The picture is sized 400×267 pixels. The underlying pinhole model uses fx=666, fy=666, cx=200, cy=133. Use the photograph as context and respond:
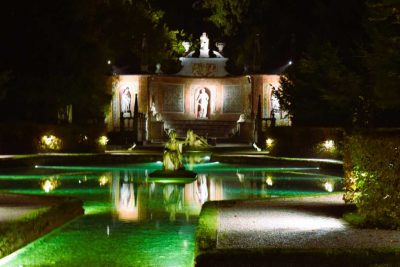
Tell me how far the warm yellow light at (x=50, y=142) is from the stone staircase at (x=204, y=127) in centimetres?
1431

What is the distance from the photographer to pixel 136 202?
15992 millimetres

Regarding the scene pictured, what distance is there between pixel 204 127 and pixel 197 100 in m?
3.32

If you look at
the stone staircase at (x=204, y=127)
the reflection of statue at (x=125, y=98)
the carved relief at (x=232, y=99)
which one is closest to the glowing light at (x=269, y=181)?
the stone staircase at (x=204, y=127)

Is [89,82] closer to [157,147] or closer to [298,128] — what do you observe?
[157,147]

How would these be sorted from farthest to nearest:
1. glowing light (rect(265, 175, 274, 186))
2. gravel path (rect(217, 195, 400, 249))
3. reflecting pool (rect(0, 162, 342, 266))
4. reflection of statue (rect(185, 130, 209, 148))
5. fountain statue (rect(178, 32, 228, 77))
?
fountain statue (rect(178, 32, 228, 77)), reflection of statue (rect(185, 130, 209, 148)), glowing light (rect(265, 175, 274, 186)), reflecting pool (rect(0, 162, 342, 266)), gravel path (rect(217, 195, 400, 249))

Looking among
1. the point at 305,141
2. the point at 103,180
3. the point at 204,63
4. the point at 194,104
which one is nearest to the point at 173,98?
the point at 194,104

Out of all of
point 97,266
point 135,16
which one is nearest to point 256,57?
point 135,16

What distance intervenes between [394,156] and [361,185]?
0.97 metres

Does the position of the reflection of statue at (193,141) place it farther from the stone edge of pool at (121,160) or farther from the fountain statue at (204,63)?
the fountain statue at (204,63)

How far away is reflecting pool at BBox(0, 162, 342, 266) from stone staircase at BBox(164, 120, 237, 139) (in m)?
A: 19.2

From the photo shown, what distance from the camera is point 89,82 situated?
3628 centimetres

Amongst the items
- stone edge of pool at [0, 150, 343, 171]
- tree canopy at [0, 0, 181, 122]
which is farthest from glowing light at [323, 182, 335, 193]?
tree canopy at [0, 0, 181, 122]

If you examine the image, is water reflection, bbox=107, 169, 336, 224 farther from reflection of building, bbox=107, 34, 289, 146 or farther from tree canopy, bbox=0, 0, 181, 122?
reflection of building, bbox=107, 34, 289, 146

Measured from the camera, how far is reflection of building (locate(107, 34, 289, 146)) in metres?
48.0
